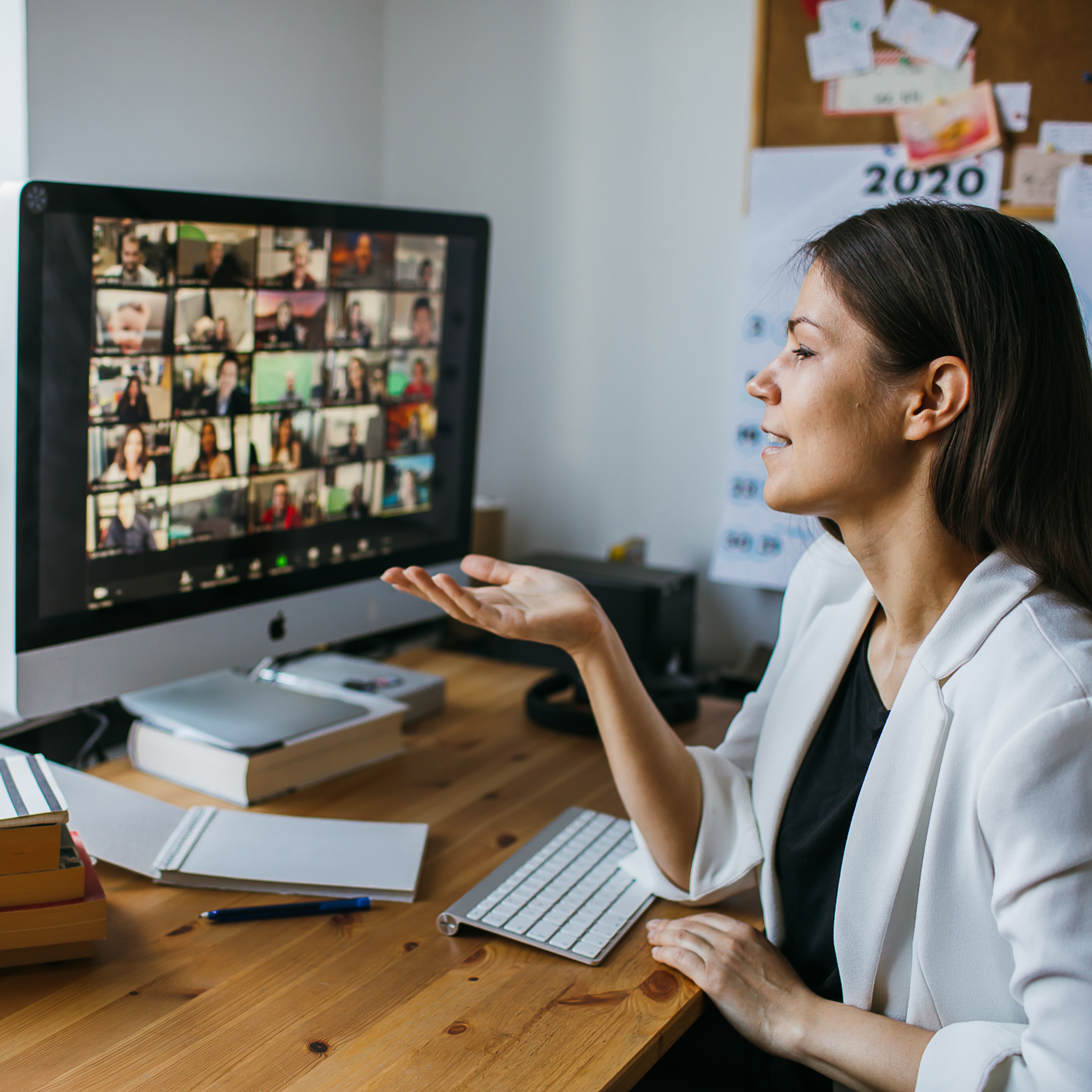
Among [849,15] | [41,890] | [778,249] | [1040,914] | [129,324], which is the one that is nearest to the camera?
[1040,914]

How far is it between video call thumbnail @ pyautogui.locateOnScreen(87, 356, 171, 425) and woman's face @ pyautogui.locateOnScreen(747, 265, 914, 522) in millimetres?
622

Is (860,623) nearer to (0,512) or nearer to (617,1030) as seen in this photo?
(617,1030)

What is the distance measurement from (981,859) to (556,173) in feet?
4.83

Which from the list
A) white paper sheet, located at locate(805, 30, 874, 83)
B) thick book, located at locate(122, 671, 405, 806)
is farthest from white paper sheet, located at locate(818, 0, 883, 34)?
thick book, located at locate(122, 671, 405, 806)

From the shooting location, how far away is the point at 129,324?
1.06 meters

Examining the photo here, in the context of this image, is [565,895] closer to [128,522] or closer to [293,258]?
[128,522]

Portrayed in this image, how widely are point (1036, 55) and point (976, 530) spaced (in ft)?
3.25

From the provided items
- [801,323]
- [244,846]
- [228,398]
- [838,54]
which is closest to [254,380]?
[228,398]

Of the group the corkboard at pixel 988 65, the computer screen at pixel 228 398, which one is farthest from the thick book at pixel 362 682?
the corkboard at pixel 988 65

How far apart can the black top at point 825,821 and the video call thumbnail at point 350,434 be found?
645mm

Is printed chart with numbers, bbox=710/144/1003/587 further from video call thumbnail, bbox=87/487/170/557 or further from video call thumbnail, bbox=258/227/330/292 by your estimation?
video call thumbnail, bbox=87/487/170/557

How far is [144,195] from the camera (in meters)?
1.05

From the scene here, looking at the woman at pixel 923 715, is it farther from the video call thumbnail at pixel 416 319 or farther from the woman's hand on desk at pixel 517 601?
the video call thumbnail at pixel 416 319

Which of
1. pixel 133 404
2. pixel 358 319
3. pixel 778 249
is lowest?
pixel 133 404
